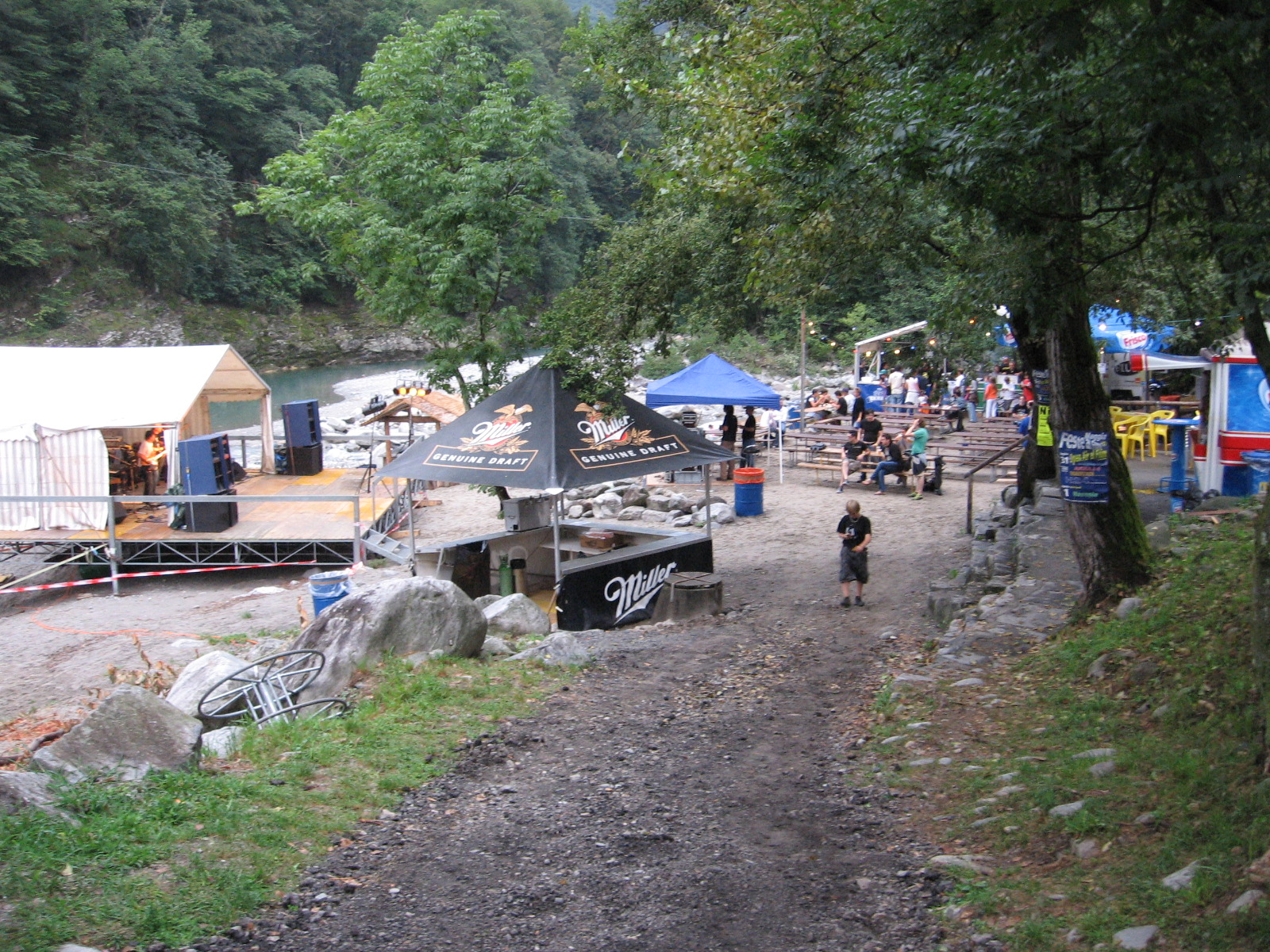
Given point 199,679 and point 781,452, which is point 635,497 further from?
point 199,679

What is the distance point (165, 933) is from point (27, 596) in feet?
48.8

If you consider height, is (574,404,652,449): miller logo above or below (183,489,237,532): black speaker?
above

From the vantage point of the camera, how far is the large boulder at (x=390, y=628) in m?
8.60

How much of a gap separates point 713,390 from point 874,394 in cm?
1024

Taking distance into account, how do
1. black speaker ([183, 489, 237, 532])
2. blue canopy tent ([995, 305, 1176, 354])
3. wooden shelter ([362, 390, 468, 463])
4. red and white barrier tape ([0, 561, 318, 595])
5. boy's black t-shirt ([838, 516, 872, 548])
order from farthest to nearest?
1. wooden shelter ([362, 390, 468, 463])
2. blue canopy tent ([995, 305, 1176, 354])
3. black speaker ([183, 489, 237, 532])
4. red and white barrier tape ([0, 561, 318, 595])
5. boy's black t-shirt ([838, 516, 872, 548])

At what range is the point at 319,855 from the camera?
5.13 metres

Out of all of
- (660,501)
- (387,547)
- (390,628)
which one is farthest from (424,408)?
(390,628)

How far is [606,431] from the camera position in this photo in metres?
12.6

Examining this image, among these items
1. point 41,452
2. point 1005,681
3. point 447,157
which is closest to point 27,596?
point 41,452

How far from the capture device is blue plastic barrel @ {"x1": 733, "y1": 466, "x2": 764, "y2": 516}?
60.7ft

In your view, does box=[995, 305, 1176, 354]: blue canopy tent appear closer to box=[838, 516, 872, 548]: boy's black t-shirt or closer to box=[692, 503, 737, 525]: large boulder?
box=[692, 503, 737, 525]: large boulder

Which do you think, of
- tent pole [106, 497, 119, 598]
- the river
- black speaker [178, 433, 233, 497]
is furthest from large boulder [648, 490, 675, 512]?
the river

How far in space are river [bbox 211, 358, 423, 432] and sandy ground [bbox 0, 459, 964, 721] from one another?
23.3 meters

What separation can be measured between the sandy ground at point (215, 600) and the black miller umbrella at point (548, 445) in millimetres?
2247
